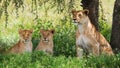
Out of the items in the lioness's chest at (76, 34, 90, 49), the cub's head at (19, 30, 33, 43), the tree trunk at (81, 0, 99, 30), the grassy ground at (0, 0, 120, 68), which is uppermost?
the tree trunk at (81, 0, 99, 30)

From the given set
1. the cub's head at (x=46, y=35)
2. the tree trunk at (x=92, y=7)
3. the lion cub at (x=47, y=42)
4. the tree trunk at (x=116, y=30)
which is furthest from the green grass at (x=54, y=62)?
the tree trunk at (x=92, y=7)

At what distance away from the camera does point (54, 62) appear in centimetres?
1291

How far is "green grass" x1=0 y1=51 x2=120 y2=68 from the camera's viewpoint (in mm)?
12578

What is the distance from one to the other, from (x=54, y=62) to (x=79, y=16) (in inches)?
76.7

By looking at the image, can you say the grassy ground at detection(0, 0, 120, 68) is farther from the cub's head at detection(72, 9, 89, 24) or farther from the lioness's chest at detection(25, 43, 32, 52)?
the cub's head at detection(72, 9, 89, 24)

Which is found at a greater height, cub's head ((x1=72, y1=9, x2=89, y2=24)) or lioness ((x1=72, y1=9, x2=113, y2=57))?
cub's head ((x1=72, y1=9, x2=89, y2=24))

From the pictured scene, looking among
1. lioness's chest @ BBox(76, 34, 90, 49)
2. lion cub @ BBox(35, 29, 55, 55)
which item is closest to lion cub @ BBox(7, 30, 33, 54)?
lion cub @ BBox(35, 29, 55, 55)

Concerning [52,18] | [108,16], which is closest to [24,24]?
[52,18]

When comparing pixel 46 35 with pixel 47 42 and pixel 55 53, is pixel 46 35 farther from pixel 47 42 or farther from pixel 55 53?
pixel 55 53

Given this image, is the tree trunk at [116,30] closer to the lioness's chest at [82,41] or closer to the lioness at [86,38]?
the lioness at [86,38]

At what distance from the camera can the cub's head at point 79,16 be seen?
14.3m

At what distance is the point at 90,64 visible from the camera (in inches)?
505

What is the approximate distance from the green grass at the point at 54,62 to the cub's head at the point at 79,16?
147 centimetres

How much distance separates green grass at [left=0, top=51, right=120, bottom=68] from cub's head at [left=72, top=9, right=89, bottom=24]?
147cm
